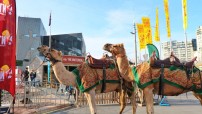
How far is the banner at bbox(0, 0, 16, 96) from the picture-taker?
24.8 feet

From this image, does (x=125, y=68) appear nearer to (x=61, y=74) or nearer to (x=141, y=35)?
(x=61, y=74)

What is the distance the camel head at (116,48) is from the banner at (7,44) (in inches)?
103

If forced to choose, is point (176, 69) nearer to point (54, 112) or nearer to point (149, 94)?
→ point (149, 94)

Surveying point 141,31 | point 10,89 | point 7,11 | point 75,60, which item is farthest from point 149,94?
point 75,60

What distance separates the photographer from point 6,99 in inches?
579

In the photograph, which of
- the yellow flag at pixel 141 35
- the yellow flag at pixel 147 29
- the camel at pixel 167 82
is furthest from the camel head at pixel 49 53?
the yellow flag at pixel 141 35

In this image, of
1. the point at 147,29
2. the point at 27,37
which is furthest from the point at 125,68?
the point at 27,37

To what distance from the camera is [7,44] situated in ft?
25.1

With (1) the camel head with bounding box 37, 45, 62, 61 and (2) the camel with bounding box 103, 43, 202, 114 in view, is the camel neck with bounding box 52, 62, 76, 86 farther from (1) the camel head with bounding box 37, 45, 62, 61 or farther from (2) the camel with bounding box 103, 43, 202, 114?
(2) the camel with bounding box 103, 43, 202, 114

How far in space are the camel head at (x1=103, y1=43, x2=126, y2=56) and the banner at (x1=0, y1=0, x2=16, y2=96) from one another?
261cm

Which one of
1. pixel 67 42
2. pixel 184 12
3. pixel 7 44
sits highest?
pixel 67 42

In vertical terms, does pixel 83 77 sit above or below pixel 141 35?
below

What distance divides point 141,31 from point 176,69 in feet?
49.6

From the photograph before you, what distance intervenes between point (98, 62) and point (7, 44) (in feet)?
9.28
